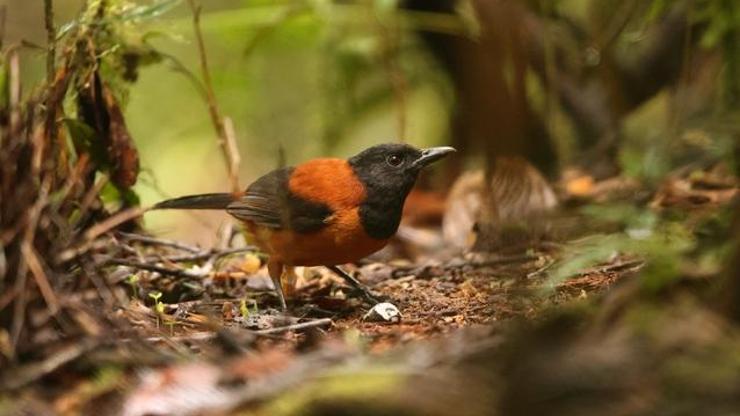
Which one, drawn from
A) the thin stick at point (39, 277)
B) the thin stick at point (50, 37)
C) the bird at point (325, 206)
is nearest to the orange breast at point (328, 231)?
the bird at point (325, 206)

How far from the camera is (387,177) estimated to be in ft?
15.6

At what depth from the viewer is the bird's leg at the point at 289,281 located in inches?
186

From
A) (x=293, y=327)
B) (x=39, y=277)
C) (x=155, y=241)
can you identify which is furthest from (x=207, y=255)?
(x=39, y=277)

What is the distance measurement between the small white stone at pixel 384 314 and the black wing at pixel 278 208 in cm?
61

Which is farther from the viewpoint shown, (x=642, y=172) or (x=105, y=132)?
(x=642, y=172)

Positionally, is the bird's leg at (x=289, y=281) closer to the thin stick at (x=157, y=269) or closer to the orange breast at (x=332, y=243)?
the orange breast at (x=332, y=243)

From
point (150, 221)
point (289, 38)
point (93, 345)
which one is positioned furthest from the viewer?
point (150, 221)

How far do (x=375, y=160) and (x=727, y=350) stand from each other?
277cm

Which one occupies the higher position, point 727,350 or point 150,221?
point 727,350

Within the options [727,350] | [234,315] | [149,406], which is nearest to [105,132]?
[234,315]

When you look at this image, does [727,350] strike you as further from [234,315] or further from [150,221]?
[150,221]

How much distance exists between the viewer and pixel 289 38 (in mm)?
7465

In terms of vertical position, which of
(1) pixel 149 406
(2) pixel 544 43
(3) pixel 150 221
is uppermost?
(2) pixel 544 43

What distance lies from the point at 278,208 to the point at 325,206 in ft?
0.81
